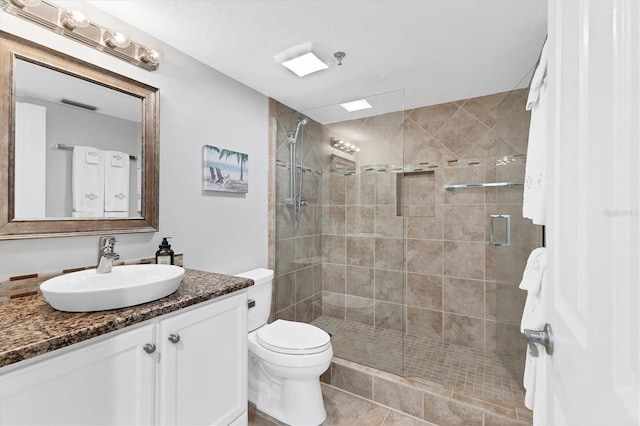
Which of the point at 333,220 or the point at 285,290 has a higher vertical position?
the point at 333,220

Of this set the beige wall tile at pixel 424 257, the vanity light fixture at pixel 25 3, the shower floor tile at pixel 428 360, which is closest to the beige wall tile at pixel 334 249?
the shower floor tile at pixel 428 360

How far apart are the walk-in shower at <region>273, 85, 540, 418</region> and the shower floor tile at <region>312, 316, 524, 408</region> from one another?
11mm

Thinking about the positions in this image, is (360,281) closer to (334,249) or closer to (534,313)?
(334,249)

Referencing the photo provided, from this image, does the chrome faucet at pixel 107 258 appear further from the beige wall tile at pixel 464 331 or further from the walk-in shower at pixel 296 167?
the beige wall tile at pixel 464 331

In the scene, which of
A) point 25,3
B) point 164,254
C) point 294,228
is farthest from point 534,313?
point 25,3

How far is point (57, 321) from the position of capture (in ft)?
3.18

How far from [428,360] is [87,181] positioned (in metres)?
2.65

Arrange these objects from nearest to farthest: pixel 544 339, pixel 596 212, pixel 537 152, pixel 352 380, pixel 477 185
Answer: pixel 596 212 → pixel 544 339 → pixel 537 152 → pixel 352 380 → pixel 477 185

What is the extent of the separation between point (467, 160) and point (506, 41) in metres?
1.07

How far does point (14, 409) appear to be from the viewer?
0.79 meters

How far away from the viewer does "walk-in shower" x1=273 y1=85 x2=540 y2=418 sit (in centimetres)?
234

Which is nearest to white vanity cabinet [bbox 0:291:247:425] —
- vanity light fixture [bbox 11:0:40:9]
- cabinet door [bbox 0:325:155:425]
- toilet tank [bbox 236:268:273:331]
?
cabinet door [bbox 0:325:155:425]

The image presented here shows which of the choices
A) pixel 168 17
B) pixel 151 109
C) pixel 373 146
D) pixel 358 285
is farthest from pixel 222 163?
pixel 358 285

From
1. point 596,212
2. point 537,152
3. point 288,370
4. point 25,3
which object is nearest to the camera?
point 596,212
